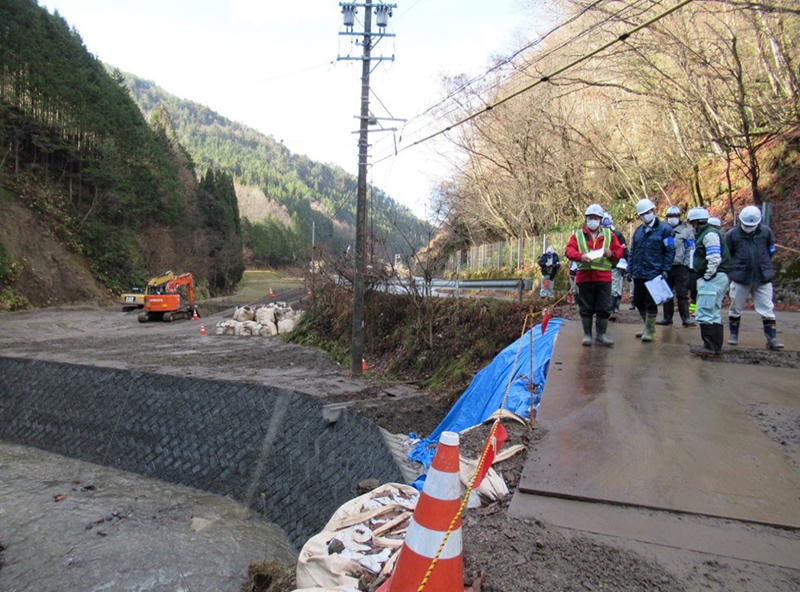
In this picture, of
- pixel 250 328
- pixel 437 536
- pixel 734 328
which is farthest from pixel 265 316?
pixel 437 536

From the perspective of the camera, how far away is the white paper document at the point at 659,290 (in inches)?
259

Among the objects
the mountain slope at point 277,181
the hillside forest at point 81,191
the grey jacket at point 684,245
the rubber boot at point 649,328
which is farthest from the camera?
the mountain slope at point 277,181

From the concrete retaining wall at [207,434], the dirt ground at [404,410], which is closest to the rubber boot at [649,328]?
the dirt ground at [404,410]

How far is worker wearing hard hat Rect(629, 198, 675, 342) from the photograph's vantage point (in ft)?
22.7

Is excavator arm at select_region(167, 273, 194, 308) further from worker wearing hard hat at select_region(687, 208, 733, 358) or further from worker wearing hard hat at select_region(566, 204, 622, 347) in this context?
worker wearing hard hat at select_region(687, 208, 733, 358)

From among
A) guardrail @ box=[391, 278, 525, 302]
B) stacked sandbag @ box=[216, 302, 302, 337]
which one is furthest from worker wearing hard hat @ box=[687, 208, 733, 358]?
stacked sandbag @ box=[216, 302, 302, 337]

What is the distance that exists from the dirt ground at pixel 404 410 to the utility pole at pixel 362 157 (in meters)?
1.30

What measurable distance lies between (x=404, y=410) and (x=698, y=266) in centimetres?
542

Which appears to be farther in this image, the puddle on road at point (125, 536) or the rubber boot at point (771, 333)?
the puddle on road at point (125, 536)

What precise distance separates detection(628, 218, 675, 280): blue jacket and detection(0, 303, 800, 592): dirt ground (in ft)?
9.54

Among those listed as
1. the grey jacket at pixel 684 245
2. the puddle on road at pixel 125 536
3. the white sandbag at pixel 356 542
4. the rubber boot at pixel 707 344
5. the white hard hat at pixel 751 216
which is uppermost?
the white hard hat at pixel 751 216

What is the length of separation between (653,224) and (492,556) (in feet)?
19.1

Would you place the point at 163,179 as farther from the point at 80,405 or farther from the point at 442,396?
the point at 442,396

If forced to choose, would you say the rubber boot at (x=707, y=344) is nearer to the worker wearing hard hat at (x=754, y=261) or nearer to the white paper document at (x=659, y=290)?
the white paper document at (x=659, y=290)
